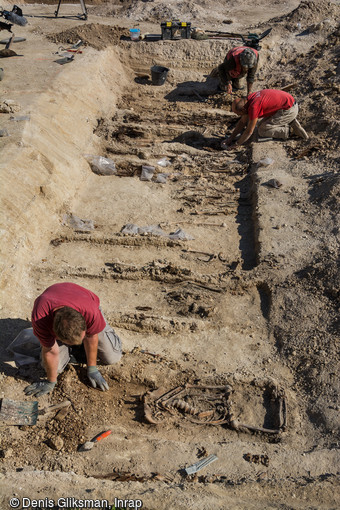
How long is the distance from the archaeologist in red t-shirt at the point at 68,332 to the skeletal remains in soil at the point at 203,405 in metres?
0.57

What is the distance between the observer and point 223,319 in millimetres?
5809

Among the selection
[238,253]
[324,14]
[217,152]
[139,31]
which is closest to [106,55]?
[139,31]

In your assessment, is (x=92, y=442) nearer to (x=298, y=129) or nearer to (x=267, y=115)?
(x=267, y=115)

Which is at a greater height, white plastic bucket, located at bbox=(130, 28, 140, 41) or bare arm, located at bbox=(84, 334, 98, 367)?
white plastic bucket, located at bbox=(130, 28, 140, 41)

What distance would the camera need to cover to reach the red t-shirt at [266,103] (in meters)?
8.66

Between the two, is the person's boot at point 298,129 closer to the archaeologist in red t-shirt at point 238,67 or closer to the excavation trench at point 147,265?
the excavation trench at point 147,265

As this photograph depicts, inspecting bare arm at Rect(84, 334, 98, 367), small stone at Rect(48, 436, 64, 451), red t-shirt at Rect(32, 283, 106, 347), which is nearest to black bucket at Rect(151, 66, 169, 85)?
red t-shirt at Rect(32, 283, 106, 347)

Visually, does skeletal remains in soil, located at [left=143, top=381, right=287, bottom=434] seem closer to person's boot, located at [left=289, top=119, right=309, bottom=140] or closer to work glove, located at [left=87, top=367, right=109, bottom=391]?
work glove, located at [left=87, top=367, right=109, bottom=391]

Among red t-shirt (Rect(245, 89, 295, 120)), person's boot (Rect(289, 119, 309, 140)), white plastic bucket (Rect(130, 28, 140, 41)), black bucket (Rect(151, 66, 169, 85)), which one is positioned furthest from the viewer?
white plastic bucket (Rect(130, 28, 140, 41))

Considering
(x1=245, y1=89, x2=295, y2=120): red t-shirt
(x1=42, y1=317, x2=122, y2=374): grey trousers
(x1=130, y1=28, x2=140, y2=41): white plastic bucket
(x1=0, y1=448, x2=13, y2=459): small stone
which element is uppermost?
(x1=130, y1=28, x2=140, y2=41): white plastic bucket

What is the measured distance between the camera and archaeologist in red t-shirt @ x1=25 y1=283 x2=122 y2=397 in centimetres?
395

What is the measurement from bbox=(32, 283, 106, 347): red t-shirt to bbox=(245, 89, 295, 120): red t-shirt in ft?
18.9

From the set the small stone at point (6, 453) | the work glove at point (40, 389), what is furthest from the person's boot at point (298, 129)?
the small stone at point (6, 453)

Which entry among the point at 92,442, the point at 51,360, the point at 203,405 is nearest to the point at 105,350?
the point at 51,360
